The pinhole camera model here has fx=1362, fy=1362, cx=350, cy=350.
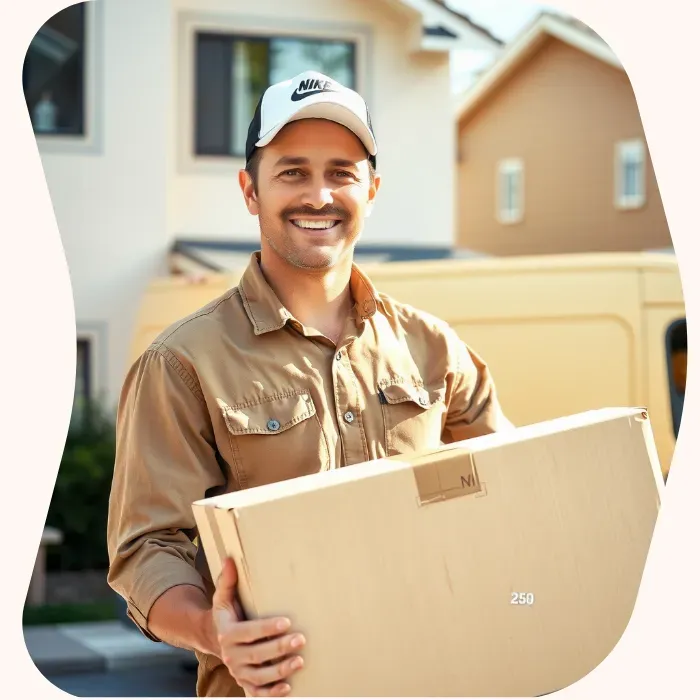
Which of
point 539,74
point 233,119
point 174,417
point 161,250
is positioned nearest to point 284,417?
point 174,417

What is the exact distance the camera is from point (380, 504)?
1796mm

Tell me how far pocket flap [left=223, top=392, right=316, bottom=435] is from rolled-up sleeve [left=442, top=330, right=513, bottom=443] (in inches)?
12.0

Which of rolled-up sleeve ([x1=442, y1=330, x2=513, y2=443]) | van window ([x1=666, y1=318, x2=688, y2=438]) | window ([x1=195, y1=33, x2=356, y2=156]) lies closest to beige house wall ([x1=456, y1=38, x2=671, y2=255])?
window ([x1=195, y1=33, x2=356, y2=156])

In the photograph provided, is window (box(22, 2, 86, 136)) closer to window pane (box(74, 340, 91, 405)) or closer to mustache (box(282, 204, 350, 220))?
window pane (box(74, 340, 91, 405))

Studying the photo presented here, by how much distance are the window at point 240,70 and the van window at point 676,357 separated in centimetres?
579

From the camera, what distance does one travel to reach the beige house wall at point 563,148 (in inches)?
523

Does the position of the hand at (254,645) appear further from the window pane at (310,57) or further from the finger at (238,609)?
the window pane at (310,57)

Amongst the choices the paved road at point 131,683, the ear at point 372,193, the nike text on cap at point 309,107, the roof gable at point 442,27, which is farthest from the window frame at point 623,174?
the nike text on cap at point 309,107

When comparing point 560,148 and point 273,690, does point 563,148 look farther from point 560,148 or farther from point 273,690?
point 273,690

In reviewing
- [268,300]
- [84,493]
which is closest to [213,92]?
[84,493]

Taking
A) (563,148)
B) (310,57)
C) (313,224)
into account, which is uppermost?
(310,57)

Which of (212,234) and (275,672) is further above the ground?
(212,234)

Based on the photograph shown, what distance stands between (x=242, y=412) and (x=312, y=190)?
1.17 feet

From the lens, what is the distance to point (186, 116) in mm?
10016
